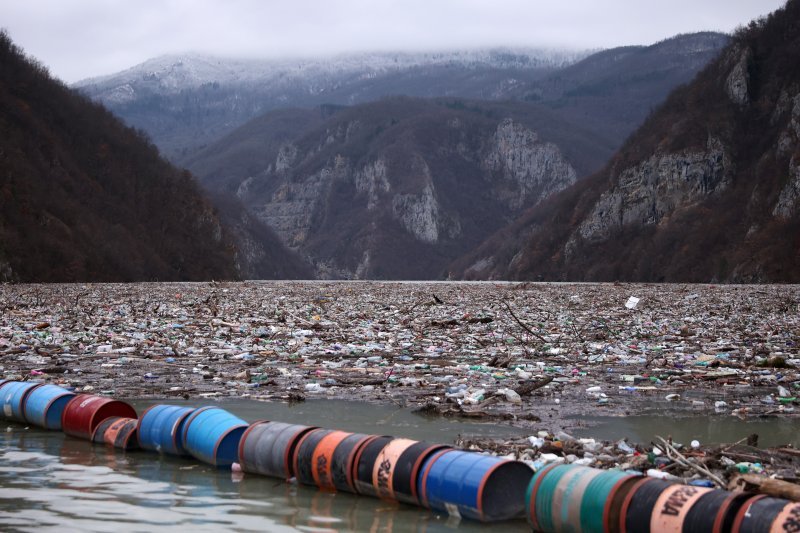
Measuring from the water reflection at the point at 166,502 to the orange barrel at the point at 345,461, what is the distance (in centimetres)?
8

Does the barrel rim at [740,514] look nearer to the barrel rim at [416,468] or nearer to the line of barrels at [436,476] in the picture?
the line of barrels at [436,476]

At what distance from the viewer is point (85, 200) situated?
72875 millimetres

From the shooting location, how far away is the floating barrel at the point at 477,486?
5008 mm

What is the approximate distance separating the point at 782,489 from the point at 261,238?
154900 millimetres

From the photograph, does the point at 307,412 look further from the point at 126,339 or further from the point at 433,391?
the point at 126,339

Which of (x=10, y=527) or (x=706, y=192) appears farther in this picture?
(x=706, y=192)

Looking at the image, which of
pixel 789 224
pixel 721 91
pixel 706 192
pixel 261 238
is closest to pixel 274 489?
pixel 789 224

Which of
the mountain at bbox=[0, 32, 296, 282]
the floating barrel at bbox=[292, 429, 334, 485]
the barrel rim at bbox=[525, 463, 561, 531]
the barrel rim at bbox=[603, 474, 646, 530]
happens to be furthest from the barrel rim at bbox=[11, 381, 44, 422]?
the mountain at bbox=[0, 32, 296, 282]

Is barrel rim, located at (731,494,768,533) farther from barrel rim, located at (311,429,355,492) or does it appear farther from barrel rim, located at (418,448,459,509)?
→ barrel rim, located at (311,429,355,492)

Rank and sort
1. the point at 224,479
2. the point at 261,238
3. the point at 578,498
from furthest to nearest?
the point at 261,238, the point at 224,479, the point at 578,498

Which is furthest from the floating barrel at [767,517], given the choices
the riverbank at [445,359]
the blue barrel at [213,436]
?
the blue barrel at [213,436]

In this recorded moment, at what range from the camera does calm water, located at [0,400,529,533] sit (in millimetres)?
4957

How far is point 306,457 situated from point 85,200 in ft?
236

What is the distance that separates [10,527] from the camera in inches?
188
